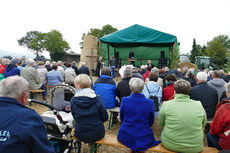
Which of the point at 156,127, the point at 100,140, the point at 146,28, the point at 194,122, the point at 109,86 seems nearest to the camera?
the point at 194,122

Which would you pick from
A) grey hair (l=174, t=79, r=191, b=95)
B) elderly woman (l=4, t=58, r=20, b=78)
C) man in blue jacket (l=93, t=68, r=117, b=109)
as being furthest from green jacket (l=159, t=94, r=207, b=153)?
elderly woman (l=4, t=58, r=20, b=78)

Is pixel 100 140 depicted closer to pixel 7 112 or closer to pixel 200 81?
pixel 7 112

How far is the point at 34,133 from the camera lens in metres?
1.27

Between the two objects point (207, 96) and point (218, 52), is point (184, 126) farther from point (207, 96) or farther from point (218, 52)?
point (218, 52)

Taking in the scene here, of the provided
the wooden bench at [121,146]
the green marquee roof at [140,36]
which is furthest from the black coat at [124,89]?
the green marquee roof at [140,36]

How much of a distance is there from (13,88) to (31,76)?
4631 mm

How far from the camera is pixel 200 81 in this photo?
3234mm

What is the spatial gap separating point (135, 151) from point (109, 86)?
1.73 m

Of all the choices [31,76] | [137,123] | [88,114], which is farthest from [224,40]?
[88,114]

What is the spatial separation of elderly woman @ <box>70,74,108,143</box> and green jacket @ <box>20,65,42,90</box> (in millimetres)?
3829

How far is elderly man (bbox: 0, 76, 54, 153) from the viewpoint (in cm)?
120

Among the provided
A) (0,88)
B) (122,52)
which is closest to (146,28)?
(122,52)

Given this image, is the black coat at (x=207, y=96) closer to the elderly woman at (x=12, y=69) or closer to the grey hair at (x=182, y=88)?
the grey hair at (x=182, y=88)

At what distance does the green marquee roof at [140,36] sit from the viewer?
→ 33.5 feet
